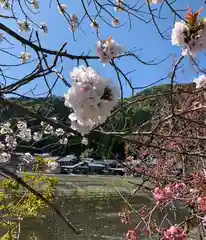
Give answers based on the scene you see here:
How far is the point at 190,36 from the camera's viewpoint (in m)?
0.98

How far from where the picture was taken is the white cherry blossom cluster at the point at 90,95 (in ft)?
2.49

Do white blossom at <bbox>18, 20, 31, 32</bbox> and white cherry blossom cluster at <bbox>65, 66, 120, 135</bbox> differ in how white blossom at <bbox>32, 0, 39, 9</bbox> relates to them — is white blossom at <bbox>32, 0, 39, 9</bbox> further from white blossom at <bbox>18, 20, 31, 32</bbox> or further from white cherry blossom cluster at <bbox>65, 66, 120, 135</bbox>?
white cherry blossom cluster at <bbox>65, 66, 120, 135</bbox>

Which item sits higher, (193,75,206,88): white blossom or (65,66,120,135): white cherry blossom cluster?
(193,75,206,88): white blossom

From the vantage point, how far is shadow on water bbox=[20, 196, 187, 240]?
15.9 ft

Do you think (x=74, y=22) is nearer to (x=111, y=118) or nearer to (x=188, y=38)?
(x=111, y=118)

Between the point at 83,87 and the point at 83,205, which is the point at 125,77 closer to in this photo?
the point at 83,87

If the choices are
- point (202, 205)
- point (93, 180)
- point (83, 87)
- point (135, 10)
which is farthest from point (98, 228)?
point (93, 180)

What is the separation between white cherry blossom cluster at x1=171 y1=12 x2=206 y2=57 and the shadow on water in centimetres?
288

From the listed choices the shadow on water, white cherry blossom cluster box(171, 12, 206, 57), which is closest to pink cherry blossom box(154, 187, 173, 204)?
white cherry blossom cluster box(171, 12, 206, 57)

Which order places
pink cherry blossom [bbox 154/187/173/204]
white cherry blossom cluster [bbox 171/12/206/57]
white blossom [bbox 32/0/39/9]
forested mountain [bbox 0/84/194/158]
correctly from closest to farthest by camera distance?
white cherry blossom cluster [bbox 171/12/206/57] < forested mountain [bbox 0/84/194/158] < pink cherry blossom [bbox 154/187/173/204] < white blossom [bbox 32/0/39/9]

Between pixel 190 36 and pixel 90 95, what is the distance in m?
0.41

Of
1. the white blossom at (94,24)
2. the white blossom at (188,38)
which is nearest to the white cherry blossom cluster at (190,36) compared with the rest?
the white blossom at (188,38)

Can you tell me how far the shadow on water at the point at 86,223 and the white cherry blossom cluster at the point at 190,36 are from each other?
2.88 metres

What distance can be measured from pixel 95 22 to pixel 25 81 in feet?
3.19
